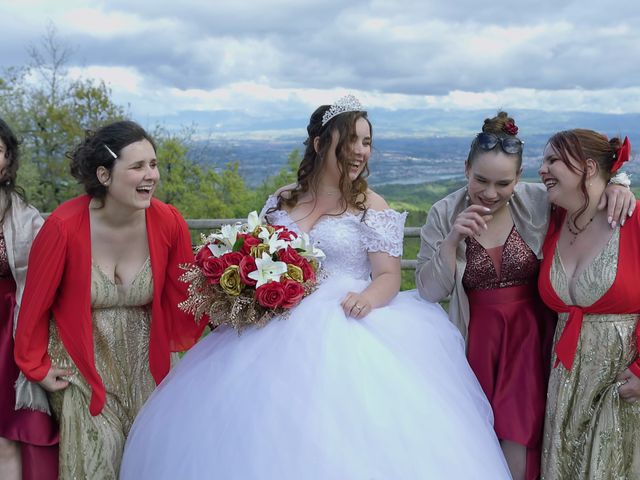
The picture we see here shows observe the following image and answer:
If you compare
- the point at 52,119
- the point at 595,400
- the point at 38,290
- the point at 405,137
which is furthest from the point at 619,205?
the point at 52,119

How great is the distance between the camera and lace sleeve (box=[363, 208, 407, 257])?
156 inches

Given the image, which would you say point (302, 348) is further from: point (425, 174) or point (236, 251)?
point (425, 174)

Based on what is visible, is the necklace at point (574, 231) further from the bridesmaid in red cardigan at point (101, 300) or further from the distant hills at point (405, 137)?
the bridesmaid in red cardigan at point (101, 300)

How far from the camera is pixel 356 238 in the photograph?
403 centimetres

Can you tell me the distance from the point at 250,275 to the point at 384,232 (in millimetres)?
978

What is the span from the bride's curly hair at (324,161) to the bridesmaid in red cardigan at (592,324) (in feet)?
3.48

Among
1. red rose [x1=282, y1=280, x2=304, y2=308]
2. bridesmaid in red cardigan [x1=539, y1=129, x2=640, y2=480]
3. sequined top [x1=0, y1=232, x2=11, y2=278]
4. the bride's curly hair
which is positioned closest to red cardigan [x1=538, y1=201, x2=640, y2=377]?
bridesmaid in red cardigan [x1=539, y1=129, x2=640, y2=480]

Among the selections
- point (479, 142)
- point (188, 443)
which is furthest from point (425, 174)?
point (188, 443)

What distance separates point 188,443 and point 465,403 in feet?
4.25

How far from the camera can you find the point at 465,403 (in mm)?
3387

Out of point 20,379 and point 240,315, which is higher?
point 240,315

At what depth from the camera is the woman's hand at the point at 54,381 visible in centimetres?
374

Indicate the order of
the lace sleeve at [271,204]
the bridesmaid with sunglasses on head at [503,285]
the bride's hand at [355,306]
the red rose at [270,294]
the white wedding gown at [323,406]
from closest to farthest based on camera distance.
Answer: the white wedding gown at [323,406], the red rose at [270,294], the bride's hand at [355,306], the bridesmaid with sunglasses on head at [503,285], the lace sleeve at [271,204]

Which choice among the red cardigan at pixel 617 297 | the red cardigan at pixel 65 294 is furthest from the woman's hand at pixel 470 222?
the red cardigan at pixel 65 294
